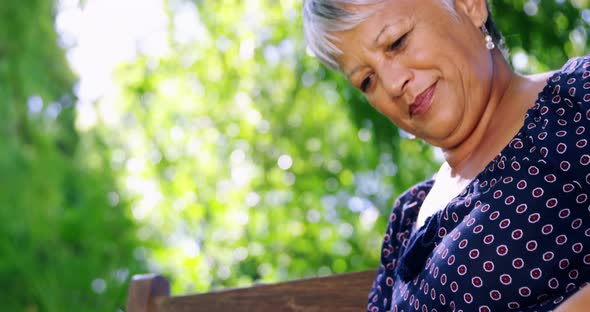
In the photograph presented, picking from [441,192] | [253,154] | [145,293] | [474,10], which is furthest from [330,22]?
[253,154]

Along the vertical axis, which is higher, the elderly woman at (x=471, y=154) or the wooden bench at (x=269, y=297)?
the elderly woman at (x=471, y=154)

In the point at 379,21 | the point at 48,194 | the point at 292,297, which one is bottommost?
the point at 48,194

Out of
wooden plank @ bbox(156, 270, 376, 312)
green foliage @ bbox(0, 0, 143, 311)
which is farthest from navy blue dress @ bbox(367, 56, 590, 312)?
green foliage @ bbox(0, 0, 143, 311)

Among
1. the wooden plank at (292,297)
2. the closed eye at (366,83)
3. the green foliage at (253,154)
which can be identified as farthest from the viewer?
the green foliage at (253,154)

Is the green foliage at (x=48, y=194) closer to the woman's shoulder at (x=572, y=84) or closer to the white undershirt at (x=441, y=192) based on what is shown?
the white undershirt at (x=441, y=192)

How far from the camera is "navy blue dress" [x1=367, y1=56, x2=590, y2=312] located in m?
1.18

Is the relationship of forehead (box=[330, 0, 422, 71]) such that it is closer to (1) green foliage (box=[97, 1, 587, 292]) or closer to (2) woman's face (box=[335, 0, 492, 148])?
(2) woman's face (box=[335, 0, 492, 148])

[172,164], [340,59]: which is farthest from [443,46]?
[172,164]

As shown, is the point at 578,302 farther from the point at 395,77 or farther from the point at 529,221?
the point at 395,77

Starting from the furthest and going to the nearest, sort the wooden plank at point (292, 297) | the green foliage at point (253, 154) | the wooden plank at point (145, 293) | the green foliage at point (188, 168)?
the green foliage at point (188, 168) < the green foliage at point (253, 154) < the wooden plank at point (145, 293) < the wooden plank at point (292, 297)

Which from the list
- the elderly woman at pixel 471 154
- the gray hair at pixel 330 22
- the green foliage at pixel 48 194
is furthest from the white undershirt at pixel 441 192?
the green foliage at pixel 48 194

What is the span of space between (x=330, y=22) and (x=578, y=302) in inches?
25.3

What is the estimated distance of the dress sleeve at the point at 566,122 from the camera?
1.19m

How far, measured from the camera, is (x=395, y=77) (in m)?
1.44
